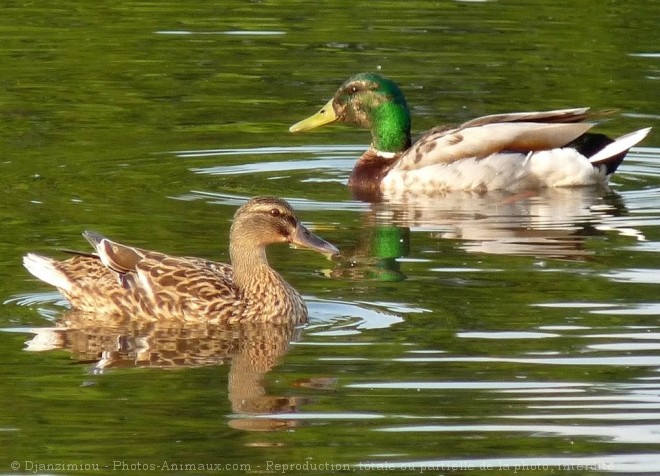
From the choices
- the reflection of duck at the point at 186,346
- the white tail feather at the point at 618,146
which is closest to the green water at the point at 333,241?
the reflection of duck at the point at 186,346

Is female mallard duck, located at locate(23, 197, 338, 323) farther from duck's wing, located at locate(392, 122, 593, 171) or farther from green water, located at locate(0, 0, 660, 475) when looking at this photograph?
duck's wing, located at locate(392, 122, 593, 171)

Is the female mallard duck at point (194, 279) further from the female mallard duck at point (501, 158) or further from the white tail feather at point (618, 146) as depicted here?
the white tail feather at point (618, 146)

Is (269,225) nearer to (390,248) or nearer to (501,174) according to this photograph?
(390,248)

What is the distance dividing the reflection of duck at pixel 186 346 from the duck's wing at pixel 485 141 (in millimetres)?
5183

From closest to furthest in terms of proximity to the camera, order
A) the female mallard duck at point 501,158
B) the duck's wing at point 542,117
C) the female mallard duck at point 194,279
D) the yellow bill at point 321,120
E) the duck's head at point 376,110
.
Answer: the female mallard duck at point 194,279
the duck's wing at point 542,117
the female mallard duck at point 501,158
the duck's head at point 376,110
the yellow bill at point 321,120

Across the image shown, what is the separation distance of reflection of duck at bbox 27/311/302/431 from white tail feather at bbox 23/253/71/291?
0.58 ft

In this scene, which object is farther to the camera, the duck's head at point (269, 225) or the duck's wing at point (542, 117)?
the duck's wing at point (542, 117)

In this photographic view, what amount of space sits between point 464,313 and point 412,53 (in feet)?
35.5

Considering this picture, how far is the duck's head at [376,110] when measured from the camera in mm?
15898

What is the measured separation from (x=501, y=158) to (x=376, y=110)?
1326mm

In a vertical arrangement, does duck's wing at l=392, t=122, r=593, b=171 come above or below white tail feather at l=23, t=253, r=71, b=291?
above

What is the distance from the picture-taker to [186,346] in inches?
386

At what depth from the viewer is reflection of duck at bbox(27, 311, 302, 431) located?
887cm

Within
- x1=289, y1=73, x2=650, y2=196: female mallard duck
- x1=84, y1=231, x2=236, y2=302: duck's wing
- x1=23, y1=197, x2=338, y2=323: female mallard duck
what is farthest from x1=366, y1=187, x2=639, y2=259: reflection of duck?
x1=84, y1=231, x2=236, y2=302: duck's wing
